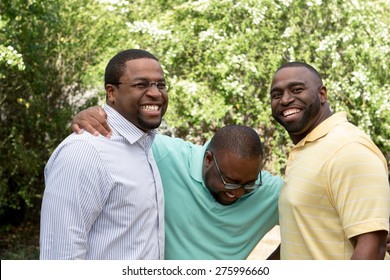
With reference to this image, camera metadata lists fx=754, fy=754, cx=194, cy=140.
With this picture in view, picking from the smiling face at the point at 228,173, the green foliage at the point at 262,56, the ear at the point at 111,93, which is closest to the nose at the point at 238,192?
the smiling face at the point at 228,173

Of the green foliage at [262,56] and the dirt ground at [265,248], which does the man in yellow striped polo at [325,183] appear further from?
the green foliage at [262,56]

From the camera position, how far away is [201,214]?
3982 millimetres

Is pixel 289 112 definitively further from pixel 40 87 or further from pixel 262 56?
pixel 40 87

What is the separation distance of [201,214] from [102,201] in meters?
0.76

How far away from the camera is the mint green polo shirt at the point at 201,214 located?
13.0ft

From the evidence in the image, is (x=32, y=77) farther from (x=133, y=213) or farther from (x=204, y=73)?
(x=133, y=213)

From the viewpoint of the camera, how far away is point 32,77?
10383 millimetres

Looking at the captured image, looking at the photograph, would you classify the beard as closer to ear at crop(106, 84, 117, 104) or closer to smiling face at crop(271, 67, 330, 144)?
smiling face at crop(271, 67, 330, 144)

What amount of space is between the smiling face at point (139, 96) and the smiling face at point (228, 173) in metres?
0.39

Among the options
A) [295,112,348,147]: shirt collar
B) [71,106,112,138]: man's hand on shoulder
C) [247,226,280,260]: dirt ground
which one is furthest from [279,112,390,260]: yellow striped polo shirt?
[247,226,280,260]: dirt ground

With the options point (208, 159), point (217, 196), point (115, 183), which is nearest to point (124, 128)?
point (115, 183)
